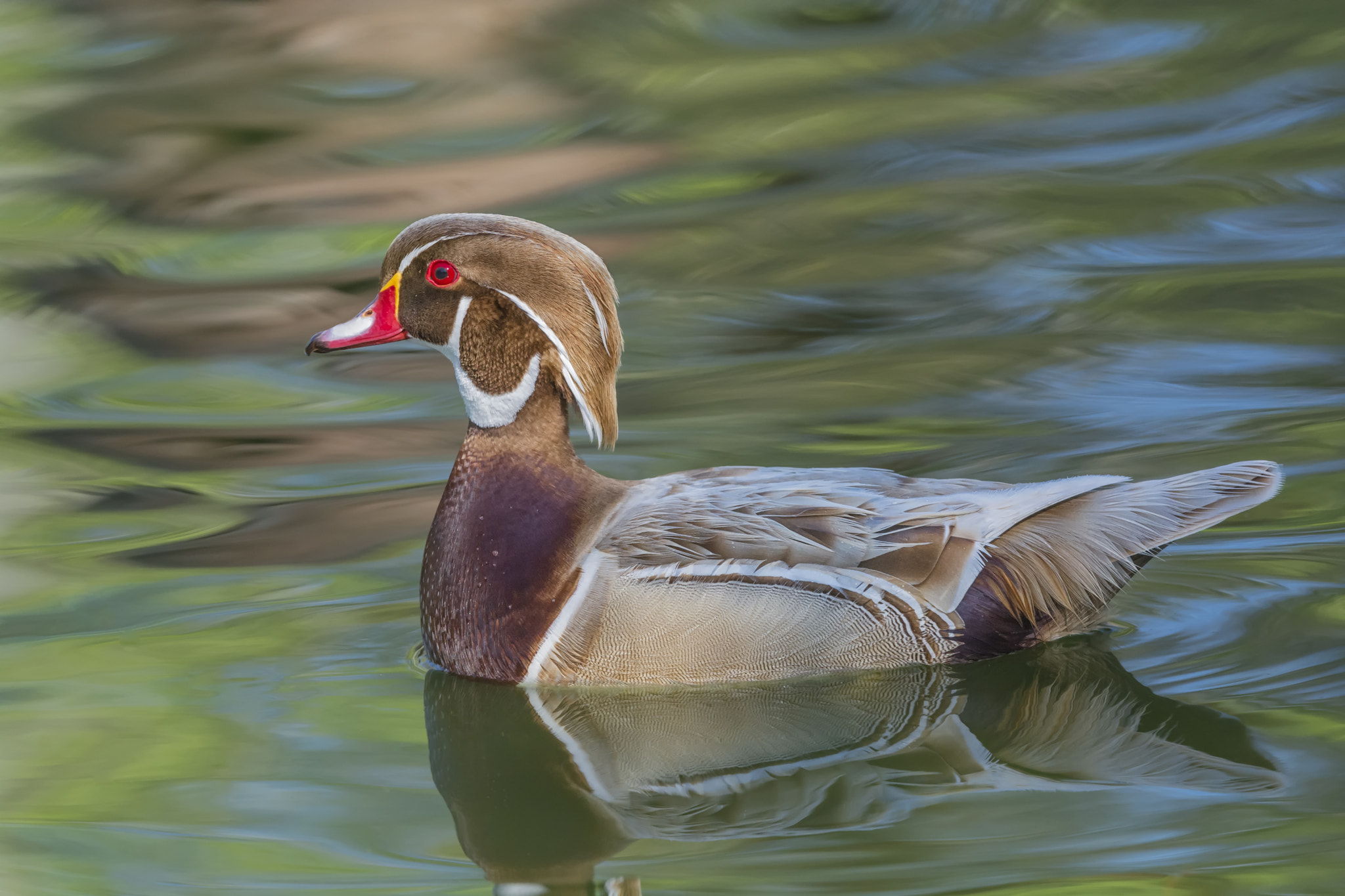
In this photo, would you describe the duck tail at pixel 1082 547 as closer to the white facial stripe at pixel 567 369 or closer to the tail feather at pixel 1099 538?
→ the tail feather at pixel 1099 538

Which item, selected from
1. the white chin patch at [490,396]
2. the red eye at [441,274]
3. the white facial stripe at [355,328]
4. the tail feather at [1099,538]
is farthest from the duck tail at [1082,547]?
the white facial stripe at [355,328]

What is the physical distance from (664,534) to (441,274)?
1.14 meters

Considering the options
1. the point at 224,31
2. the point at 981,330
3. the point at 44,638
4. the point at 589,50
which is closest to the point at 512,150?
the point at 589,50

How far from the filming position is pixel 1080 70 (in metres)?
13.1

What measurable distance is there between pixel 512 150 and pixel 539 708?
24.2ft

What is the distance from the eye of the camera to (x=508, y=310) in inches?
235

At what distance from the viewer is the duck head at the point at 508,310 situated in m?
5.93

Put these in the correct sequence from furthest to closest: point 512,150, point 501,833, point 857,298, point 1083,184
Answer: point 512,150 → point 1083,184 → point 857,298 → point 501,833

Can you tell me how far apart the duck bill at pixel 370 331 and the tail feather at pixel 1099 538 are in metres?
2.12

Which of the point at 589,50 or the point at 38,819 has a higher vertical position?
the point at 589,50

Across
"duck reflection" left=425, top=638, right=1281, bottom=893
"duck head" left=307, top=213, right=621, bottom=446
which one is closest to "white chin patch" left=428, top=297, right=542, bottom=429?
"duck head" left=307, top=213, right=621, bottom=446

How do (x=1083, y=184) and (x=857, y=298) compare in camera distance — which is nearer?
(x=857, y=298)

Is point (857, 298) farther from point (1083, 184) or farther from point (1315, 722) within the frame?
point (1315, 722)

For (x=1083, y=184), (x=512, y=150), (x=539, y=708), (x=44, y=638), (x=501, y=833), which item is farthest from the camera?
(x=512, y=150)
